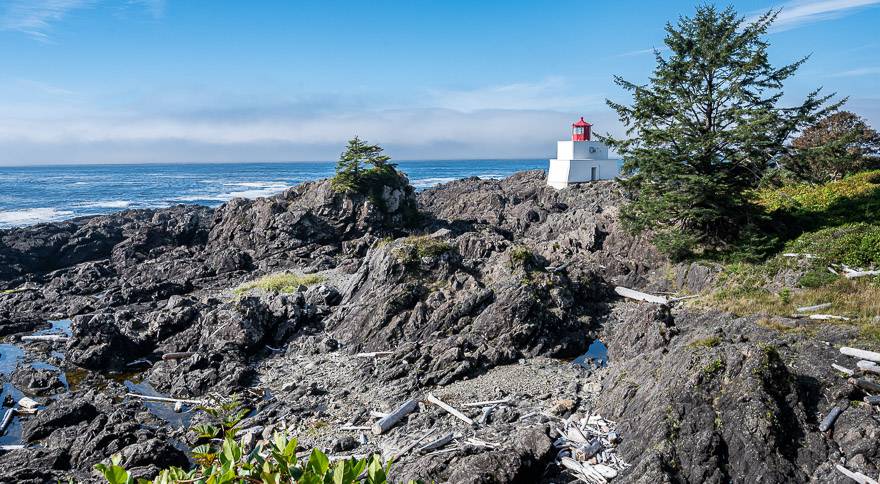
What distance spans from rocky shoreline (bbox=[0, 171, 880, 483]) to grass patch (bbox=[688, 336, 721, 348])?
0.20ft

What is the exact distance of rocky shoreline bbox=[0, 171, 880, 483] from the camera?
1029 cm

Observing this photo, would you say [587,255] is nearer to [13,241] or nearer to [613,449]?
[613,449]

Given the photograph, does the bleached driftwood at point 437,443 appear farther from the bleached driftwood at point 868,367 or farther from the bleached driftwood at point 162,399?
the bleached driftwood at point 868,367

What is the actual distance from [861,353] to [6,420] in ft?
75.4

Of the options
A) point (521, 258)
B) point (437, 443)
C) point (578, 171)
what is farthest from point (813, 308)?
point (578, 171)

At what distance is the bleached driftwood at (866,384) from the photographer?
35.2 feet

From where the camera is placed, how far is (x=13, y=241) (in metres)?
39.3

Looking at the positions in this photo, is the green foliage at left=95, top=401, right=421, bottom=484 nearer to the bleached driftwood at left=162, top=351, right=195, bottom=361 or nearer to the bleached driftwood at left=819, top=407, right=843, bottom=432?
the bleached driftwood at left=819, top=407, right=843, bottom=432

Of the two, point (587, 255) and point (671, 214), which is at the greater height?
point (671, 214)

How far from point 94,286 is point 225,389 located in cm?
1934

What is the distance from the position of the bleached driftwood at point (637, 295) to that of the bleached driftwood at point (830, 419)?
11.8 metres

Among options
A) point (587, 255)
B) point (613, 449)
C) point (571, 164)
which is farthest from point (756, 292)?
point (571, 164)

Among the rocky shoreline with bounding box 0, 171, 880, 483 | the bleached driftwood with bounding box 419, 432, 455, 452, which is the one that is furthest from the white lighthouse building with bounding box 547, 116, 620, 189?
the bleached driftwood with bounding box 419, 432, 455, 452

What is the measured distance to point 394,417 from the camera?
1415 cm
